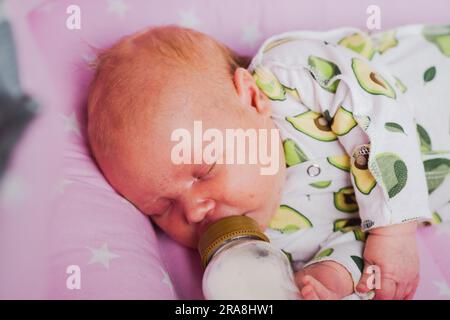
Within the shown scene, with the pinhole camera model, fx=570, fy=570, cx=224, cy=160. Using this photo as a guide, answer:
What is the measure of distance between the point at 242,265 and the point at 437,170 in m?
0.47

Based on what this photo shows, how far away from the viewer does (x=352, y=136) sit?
932 millimetres

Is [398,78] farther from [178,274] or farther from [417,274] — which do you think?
[178,274]

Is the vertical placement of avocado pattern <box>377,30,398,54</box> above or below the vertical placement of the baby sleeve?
above

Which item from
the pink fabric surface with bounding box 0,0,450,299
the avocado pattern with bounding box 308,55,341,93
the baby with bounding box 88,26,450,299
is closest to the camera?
the pink fabric surface with bounding box 0,0,450,299

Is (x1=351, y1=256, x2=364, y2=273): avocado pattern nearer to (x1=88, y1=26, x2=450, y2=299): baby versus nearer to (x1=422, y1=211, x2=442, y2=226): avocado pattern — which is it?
(x1=88, y1=26, x2=450, y2=299): baby

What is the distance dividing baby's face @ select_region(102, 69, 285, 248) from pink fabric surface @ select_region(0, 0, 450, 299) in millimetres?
51

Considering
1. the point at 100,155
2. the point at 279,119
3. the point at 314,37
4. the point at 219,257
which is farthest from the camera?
the point at 314,37

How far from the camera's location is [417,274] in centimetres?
89

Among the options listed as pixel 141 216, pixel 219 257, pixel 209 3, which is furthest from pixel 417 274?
pixel 209 3

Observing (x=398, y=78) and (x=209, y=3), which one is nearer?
(x=398, y=78)

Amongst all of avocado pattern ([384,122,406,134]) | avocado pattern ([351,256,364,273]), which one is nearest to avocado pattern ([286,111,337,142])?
avocado pattern ([384,122,406,134])

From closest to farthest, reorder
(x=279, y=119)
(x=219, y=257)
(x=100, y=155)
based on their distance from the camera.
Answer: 1. (x=219, y=257)
2. (x=100, y=155)
3. (x=279, y=119)

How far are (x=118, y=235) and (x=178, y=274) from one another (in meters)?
0.15

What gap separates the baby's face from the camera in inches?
32.2
